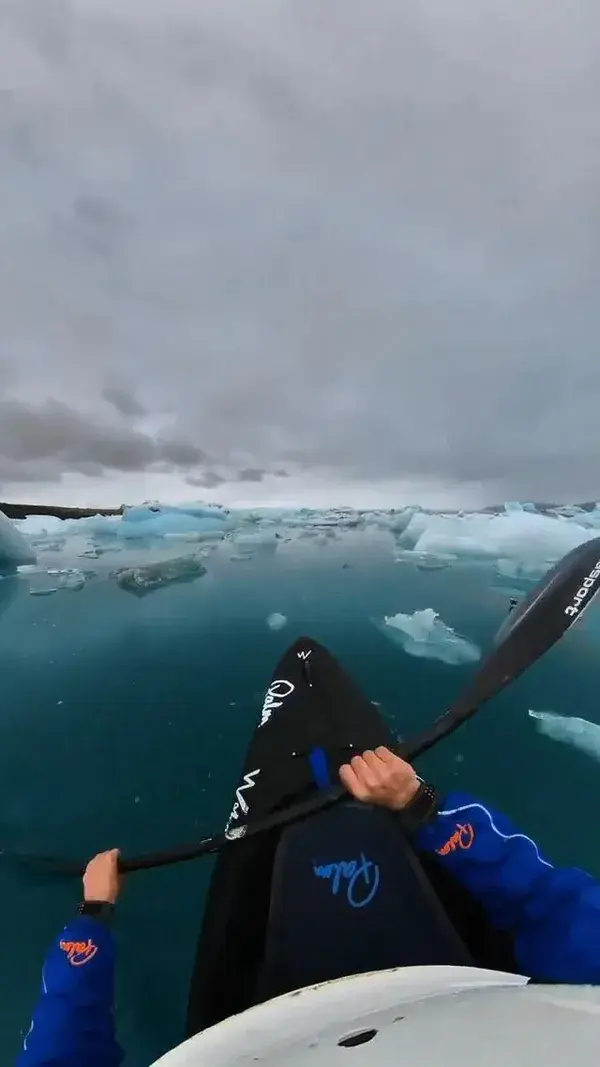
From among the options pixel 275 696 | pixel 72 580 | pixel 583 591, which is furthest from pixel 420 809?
pixel 72 580

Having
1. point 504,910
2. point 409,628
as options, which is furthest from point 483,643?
point 504,910

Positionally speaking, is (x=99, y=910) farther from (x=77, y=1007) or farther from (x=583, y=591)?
(x=583, y=591)

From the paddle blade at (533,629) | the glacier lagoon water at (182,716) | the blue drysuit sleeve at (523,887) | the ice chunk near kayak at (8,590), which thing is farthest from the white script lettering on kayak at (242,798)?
the ice chunk near kayak at (8,590)

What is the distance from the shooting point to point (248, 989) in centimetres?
209

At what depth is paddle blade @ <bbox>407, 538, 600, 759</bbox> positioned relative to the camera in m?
3.12

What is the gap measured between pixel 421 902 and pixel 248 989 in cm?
82

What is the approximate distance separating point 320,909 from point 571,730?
2.64 metres

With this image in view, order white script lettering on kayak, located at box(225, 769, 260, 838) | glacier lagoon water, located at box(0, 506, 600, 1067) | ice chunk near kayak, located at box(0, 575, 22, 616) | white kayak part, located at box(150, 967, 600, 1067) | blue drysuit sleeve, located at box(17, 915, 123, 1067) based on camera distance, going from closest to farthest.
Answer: white kayak part, located at box(150, 967, 600, 1067), blue drysuit sleeve, located at box(17, 915, 123, 1067), glacier lagoon water, located at box(0, 506, 600, 1067), white script lettering on kayak, located at box(225, 769, 260, 838), ice chunk near kayak, located at box(0, 575, 22, 616)

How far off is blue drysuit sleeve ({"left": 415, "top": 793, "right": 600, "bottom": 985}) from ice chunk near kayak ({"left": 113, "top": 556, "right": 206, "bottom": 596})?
21.5ft

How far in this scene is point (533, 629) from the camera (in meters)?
3.79

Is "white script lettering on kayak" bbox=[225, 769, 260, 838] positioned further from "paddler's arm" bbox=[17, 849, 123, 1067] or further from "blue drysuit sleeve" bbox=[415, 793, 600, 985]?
"blue drysuit sleeve" bbox=[415, 793, 600, 985]

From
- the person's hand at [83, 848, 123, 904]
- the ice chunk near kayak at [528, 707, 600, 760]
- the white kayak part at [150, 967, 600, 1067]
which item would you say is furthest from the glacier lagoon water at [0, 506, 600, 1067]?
the white kayak part at [150, 967, 600, 1067]

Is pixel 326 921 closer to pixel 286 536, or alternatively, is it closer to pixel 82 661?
pixel 82 661

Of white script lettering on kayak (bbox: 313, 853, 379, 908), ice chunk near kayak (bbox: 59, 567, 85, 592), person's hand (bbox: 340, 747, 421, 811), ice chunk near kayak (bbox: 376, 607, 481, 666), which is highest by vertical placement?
person's hand (bbox: 340, 747, 421, 811)
